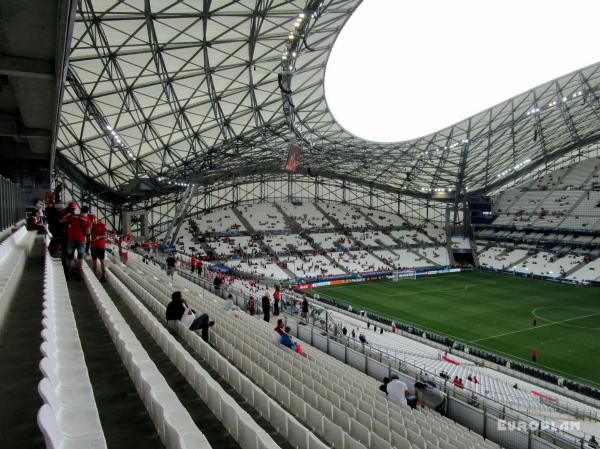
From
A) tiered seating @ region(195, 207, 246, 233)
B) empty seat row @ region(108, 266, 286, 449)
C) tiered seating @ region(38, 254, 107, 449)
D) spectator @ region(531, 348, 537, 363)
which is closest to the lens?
tiered seating @ region(38, 254, 107, 449)

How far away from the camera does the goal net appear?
2136 inches

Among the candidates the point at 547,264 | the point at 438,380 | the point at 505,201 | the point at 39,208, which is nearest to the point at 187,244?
the point at 39,208

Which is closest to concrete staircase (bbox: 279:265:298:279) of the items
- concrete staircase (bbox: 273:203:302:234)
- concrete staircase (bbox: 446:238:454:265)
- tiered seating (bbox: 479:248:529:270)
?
concrete staircase (bbox: 273:203:302:234)

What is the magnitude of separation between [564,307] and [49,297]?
4295 cm

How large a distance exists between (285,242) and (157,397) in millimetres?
59112

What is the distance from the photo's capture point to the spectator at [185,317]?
7.65 metres

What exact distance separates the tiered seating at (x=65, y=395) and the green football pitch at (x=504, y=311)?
85.4 feet

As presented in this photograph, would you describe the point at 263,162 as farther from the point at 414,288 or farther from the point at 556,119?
the point at 556,119

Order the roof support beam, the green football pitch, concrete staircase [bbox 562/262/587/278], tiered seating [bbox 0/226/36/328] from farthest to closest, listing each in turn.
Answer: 1. concrete staircase [bbox 562/262/587/278]
2. the green football pitch
3. the roof support beam
4. tiered seating [bbox 0/226/36/328]

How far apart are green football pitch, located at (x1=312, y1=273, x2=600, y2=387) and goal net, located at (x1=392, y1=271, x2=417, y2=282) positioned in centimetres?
103

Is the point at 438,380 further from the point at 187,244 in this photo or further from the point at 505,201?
the point at 505,201

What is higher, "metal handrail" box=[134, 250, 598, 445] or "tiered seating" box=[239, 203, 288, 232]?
"tiered seating" box=[239, 203, 288, 232]

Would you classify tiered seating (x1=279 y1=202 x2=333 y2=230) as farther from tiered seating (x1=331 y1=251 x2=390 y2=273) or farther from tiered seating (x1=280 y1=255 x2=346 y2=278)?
tiered seating (x1=280 y1=255 x2=346 y2=278)

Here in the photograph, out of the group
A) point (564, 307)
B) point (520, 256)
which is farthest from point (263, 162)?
point (520, 256)
